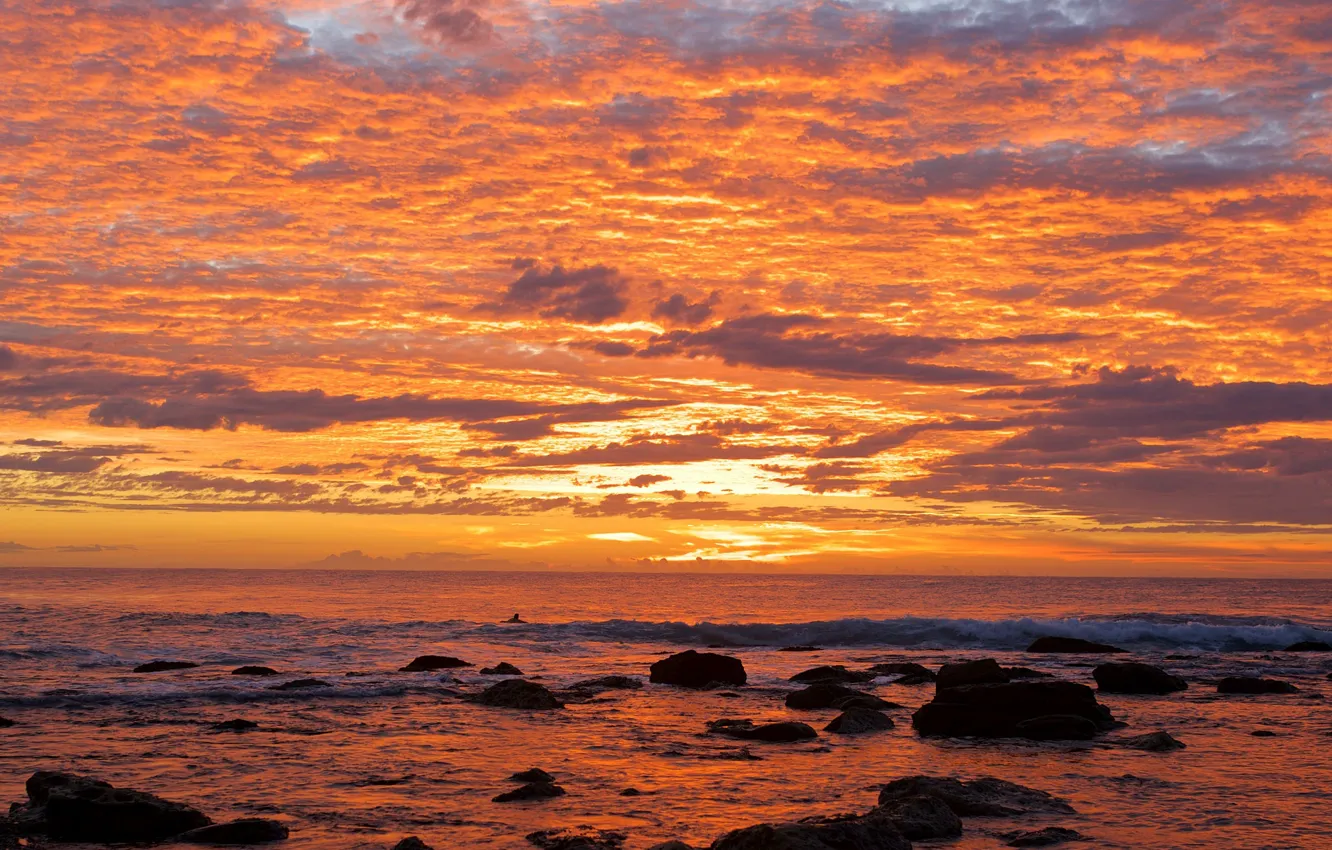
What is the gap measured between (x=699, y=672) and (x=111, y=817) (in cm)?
2331

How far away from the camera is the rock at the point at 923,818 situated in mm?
14023

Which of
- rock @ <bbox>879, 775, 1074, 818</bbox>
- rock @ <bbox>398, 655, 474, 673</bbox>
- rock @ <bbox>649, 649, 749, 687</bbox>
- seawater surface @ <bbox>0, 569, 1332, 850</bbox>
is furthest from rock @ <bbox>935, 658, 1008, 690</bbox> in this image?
rock @ <bbox>398, 655, 474, 673</bbox>

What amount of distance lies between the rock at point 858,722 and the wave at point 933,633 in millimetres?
34026

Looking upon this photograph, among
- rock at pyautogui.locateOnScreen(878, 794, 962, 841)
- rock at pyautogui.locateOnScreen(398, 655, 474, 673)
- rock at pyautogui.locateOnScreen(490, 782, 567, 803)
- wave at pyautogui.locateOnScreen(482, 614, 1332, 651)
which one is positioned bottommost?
wave at pyautogui.locateOnScreen(482, 614, 1332, 651)

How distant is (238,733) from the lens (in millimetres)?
23859

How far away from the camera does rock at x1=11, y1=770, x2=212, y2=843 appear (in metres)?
14.1

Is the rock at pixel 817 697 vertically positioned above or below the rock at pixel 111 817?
below

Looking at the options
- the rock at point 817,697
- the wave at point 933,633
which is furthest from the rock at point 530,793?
the wave at point 933,633

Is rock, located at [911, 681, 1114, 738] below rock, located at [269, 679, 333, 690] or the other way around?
the other way around

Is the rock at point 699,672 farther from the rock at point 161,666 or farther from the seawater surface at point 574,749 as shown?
the rock at point 161,666

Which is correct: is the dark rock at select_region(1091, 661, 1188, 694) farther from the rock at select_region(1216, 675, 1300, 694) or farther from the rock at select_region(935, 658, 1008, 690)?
the rock at select_region(935, 658, 1008, 690)

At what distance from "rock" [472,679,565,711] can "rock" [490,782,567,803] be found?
→ 11.8 meters

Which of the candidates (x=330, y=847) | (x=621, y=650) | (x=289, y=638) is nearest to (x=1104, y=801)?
(x=330, y=847)

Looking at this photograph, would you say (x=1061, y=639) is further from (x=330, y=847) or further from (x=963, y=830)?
(x=330, y=847)
